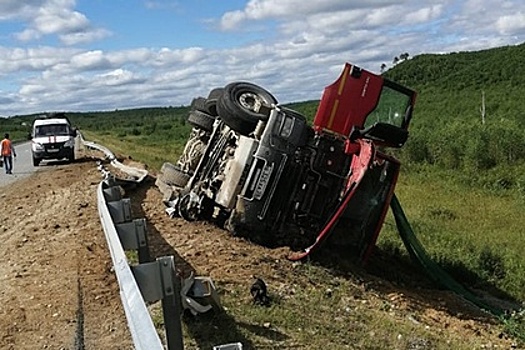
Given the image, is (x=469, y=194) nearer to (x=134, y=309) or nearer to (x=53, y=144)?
(x=53, y=144)

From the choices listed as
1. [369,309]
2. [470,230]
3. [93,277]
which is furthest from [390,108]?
[470,230]

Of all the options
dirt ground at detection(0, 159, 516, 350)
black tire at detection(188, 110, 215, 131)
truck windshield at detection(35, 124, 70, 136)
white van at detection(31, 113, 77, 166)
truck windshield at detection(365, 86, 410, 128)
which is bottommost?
dirt ground at detection(0, 159, 516, 350)

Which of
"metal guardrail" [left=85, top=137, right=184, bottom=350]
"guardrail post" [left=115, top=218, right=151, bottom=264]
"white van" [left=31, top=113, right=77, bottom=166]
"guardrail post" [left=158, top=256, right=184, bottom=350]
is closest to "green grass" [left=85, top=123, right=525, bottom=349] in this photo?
"guardrail post" [left=115, top=218, right=151, bottom=264]

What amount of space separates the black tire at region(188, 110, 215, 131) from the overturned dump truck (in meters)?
1.88

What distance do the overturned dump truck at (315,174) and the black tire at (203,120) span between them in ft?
A: 6.16

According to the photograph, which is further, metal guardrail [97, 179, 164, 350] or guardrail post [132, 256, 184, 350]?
guardrail post [132, 256, 184, 350]

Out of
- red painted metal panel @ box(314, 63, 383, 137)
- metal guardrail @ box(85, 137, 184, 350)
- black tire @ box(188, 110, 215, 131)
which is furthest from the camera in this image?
black tire @ box(188, 110, 215, 131)

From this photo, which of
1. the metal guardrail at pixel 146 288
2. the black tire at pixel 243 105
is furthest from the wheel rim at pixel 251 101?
the metal guardrail at pixel 146 288

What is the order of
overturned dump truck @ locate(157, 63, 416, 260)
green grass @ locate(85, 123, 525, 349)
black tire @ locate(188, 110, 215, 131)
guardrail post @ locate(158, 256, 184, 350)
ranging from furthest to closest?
black tire @ locate(188, 110, 215, 131)
overturned dump truck @ locate(157, 63, 416, 260)
green grass @ locate(85, 123, 525, 349)
guardrail post @ locate(158, 256, 184, 350)

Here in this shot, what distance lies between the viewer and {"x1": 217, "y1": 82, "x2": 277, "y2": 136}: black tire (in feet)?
33.0

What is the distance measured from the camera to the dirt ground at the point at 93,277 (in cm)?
562

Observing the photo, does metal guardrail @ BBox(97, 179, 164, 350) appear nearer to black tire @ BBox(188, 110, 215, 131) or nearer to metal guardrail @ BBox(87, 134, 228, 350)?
metal guardrail @ BBox(87, 134, 228, 350)

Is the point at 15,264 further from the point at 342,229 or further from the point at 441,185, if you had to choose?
the point at 441,185

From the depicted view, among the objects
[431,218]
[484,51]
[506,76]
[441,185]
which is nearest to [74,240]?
[431,218]
